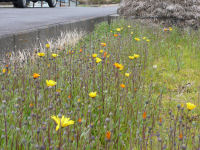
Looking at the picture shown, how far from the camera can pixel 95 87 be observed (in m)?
3.26

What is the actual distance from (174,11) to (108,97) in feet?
17.0

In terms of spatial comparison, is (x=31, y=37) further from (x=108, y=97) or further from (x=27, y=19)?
(x=27, y=19)

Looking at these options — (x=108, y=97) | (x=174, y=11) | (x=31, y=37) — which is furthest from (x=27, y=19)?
(x=108, y=97)

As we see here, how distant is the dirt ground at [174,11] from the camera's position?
7355 mm

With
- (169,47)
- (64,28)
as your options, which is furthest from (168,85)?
(64,28)

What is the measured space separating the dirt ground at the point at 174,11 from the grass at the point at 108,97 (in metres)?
0.43

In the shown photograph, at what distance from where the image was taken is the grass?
77.5 inches

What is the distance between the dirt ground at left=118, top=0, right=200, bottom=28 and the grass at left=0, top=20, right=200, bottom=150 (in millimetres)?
426

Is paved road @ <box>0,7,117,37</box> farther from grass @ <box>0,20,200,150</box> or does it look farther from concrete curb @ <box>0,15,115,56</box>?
grass @ <box>0,20,200,150</box>

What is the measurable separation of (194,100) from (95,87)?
46.6 inches

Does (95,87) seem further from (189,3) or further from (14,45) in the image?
(189,3)

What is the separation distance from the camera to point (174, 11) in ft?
24.2

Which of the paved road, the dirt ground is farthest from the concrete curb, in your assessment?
the dirt ground

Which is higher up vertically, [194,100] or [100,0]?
[100,0]
